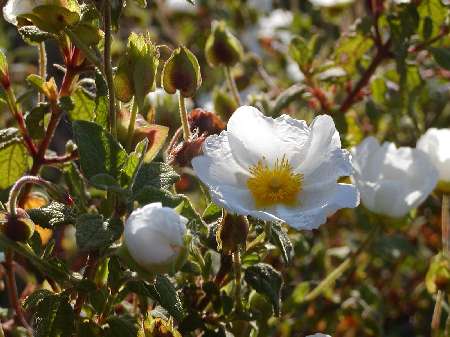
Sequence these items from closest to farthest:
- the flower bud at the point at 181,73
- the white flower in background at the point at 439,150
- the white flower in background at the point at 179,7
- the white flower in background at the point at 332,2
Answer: the flower bud at the point at 181,73
the white flower in background at the point at 439,150
the white flower in background at the point at 332,2
the white flower in background at the point at 179,7

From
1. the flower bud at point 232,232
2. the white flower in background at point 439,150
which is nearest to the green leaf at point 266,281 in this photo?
the flower bud at point 232,232

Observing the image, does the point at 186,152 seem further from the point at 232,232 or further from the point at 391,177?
the point at 391,177

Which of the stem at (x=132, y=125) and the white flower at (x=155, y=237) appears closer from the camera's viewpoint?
the white flower at (x=155, y=237)

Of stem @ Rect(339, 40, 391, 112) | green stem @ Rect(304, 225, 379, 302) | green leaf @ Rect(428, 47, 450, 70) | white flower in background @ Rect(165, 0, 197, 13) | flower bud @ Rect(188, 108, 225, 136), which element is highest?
flower bud @ Rect(188, 108, 225, 136)

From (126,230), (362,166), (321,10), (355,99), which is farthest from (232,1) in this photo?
(126,230)

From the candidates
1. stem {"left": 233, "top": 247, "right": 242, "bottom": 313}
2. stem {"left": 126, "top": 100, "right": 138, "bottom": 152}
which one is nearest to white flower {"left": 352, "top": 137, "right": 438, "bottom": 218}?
stem {"left": 233, "top": 247, "right": 242, "bottom": 313}

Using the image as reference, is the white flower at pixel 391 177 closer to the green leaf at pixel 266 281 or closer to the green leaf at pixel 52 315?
the green leaf at pixel 266 281

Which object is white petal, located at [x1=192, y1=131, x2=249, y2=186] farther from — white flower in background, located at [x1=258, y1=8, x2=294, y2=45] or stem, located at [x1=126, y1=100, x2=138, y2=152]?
white flower in background, located at [x1=258, y1=8, x2=294, y2=45]

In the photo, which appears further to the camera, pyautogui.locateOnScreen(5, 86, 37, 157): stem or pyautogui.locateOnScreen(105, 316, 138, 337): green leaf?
pyautogui.locateOnScreen(5, 86, 37, 157): stem

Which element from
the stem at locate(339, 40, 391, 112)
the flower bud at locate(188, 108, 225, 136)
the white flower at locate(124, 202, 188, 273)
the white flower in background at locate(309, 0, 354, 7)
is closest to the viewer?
the white flower at locate(124, 202, 188, 273)
